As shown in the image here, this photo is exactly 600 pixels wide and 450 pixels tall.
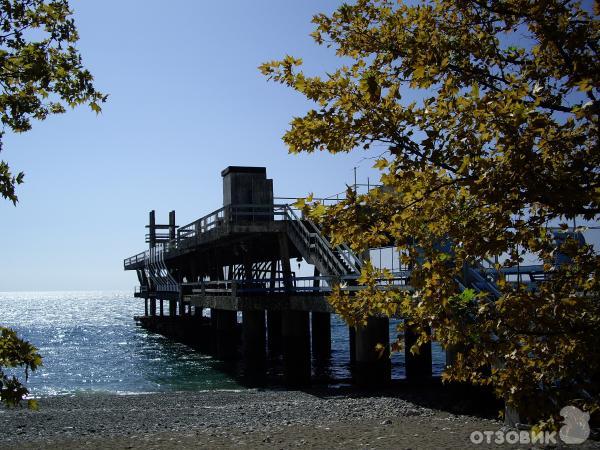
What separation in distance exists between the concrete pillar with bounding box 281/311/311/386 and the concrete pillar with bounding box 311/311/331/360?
35.4 ft

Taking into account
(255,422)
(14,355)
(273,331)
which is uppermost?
(14,355)

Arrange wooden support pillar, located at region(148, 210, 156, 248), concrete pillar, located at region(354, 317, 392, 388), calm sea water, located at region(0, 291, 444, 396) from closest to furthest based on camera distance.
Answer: concrete pillar, located at region(354, 317, 392, 388), calm sea water, located at region(0, 291, 444, 396), wooden support pillar, located at region(148, 210, 156, 248)

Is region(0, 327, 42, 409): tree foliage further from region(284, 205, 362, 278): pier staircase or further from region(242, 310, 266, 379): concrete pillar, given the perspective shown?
A: region(242, 310, 266, 379): concrete pillar

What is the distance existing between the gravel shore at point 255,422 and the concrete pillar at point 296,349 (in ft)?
11.6

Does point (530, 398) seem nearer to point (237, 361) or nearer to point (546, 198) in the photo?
point (546, 198)

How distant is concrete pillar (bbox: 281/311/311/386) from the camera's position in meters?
23.0

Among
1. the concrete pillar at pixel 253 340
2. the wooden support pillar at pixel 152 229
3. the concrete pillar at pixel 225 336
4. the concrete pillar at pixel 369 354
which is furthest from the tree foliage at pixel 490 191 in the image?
the wooden support pillar at pixel 152 229

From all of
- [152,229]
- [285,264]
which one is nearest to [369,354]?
[285,264]

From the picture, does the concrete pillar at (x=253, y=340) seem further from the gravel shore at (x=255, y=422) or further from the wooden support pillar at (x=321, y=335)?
the wooden support pillar at (x=321, y=335)

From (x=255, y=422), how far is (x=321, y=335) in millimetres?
22277

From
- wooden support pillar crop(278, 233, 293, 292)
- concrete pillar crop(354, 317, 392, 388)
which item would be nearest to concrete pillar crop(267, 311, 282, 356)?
wooden support pillar crop(278, 233, 293, 292)

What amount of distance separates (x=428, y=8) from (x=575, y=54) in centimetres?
202

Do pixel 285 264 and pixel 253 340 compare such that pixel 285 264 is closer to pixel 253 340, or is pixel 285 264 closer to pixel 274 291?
pixel 274 291

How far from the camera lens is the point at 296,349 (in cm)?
2348
